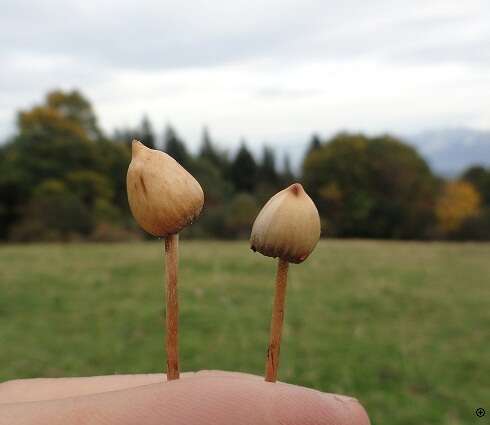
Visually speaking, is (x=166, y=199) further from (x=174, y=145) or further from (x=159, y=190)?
(x=174, y=145)

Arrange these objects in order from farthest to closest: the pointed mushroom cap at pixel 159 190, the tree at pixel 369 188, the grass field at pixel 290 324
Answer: the tree at pixel 369 188
the grass field at pixel 290 324
the pointed mushroom cap at pixel 159 190

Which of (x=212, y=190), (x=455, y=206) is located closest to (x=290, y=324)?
(x=212, y=190)

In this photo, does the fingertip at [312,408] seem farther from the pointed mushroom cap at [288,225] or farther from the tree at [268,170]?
the tree at [268,170]

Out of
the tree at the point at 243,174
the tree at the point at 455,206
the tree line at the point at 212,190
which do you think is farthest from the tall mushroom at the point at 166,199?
the tree at the point at 243,174

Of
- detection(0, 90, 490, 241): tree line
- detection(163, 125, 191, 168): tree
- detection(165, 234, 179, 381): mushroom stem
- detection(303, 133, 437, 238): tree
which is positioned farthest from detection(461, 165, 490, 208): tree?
detection(165, 234, 179, 381): mushroom stem

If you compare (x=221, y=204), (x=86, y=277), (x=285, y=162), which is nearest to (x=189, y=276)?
(x=86, y=277)

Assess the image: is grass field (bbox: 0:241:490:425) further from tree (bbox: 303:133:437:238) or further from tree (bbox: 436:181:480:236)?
tree (bbox: 436:181:480:236)
